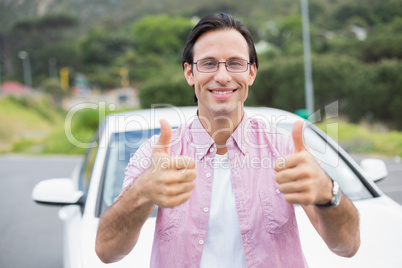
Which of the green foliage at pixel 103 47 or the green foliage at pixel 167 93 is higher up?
the green foliage at pixel 103 47

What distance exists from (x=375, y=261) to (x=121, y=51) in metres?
72.8

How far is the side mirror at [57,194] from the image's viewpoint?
258 cm

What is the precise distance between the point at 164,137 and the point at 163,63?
66117 mm

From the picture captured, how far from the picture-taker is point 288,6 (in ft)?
219

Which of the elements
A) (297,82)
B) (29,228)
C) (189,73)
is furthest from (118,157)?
(297,82)

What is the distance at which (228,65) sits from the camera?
5.00 feet

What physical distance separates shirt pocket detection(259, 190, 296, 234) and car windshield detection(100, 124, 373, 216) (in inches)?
42.9

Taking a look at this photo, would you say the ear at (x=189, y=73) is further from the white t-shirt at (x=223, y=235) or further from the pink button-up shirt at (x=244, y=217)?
the white t-shirt at (x=223, y=235)

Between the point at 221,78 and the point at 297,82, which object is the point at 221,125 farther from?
the point at 297,82

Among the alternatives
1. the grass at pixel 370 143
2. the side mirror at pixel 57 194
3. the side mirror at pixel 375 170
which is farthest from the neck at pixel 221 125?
the grass at pixel 370 143

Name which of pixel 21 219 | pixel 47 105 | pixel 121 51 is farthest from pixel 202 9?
pixel 21 219

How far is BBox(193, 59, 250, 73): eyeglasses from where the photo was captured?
59.9 inches

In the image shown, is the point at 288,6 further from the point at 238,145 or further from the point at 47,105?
the point at 238,145

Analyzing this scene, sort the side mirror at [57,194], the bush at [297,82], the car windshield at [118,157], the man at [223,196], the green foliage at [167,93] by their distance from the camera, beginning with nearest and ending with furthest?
1. the man at [223,196]
2. the car windshield at [118,157]
3. the side mirror at [57,194]
4. the bush at [297,82]
5. the green foliage at [167,93]
